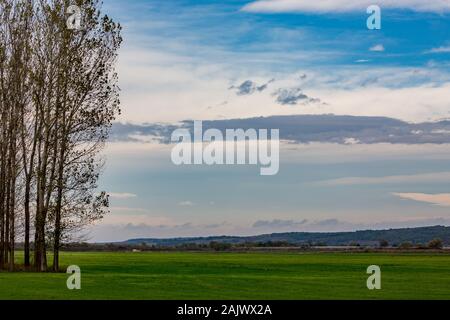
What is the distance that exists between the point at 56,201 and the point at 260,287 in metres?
24.1

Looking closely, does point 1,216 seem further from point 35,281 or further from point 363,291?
point 363,291

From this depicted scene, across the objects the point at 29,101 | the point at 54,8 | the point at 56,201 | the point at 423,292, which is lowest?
the point at 423,292

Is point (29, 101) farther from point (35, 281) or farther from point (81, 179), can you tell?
point (35, 281)

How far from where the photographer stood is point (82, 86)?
63.8m

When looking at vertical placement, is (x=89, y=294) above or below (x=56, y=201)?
below

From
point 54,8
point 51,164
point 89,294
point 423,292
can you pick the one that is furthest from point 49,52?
point 423,292

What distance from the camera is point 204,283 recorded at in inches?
1875

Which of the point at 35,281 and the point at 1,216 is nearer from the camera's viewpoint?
the point at 35,281
